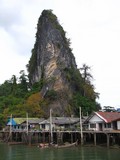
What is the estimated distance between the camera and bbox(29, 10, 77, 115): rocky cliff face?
269ft

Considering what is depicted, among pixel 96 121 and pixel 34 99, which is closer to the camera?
pixel 96 121

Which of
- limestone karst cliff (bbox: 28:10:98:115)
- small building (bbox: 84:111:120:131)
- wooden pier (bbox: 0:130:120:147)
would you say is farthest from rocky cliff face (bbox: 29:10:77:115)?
small building (bbox: 84:111:120:131)

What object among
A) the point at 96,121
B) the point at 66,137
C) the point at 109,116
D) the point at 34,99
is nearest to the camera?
the point at 109,116

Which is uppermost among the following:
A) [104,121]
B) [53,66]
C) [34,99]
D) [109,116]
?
[53,66]

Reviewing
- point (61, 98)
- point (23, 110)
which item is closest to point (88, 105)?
point (61, 98)

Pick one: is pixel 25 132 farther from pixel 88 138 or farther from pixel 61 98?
pixel 61 98

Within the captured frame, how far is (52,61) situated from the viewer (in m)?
88.2

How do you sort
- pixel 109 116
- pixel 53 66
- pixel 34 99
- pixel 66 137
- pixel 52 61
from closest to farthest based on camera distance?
pixel 109 116 → pixel 66 137 → pixel 34 99 → pixel 53 66 → pixel 52 61

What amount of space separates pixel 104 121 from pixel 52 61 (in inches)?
1596

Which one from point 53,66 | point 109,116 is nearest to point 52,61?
point 53,66

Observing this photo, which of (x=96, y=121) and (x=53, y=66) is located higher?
(x=53, y=66)

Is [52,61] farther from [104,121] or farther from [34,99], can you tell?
[104,121]

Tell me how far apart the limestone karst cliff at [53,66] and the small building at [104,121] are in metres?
25.4

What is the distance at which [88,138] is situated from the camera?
52875 millimetres
